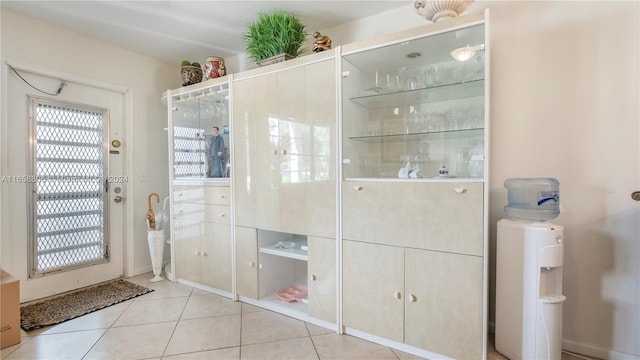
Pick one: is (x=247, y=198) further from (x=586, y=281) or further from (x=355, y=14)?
(x=586, y=281)

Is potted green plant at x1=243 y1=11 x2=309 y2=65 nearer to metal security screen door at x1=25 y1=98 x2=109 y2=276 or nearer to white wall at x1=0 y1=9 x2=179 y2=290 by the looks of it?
white wall at x1=0 y1=9 x2=179 y2=290

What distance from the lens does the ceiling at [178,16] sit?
94.4 inches

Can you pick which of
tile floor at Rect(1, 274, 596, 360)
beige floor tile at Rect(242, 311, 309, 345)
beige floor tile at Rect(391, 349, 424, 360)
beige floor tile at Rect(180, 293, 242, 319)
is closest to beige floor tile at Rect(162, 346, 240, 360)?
tile floor at Rect(1, 274, 596, 360)

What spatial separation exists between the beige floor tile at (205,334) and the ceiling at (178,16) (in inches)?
103

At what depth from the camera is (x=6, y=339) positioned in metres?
1.98

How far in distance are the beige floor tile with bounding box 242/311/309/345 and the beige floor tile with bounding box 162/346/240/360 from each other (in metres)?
0.13

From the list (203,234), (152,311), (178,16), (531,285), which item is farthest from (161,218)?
(531,285)

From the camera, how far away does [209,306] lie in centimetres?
262

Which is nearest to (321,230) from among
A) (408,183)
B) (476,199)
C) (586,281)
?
(408,183)

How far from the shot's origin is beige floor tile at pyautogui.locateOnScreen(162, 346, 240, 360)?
1882 mm

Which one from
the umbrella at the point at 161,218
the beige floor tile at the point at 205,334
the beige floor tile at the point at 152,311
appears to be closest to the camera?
the beige floor tile at the point at 205,334

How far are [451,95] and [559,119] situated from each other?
69cm

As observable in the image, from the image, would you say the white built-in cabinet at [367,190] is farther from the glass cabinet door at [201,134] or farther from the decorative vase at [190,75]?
the decorative vase at [190,75]

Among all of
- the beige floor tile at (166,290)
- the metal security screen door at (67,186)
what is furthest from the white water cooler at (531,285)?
the metal security screen door at (67,186)
